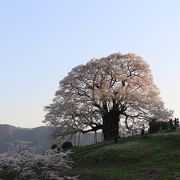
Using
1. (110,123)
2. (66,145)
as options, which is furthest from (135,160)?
(110,123)

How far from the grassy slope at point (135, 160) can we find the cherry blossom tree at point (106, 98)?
61.3ft

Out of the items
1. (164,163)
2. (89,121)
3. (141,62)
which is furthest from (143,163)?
(141,62)

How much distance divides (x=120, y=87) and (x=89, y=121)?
8.45 meters

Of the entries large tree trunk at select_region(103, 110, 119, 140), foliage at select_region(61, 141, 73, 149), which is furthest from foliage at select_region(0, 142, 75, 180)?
large tree trunk at select_region(103, 110, 119, 140)

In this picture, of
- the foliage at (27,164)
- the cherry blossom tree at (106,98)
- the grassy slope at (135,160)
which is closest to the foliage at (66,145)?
the cherry blossom tree at (106,98)

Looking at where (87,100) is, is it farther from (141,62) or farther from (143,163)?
(143,163)

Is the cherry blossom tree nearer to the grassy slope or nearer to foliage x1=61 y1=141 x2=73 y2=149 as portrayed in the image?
foliage x1=61 y1=141 x2=73 y2=149

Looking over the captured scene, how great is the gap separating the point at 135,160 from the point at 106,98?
2966 centimetres

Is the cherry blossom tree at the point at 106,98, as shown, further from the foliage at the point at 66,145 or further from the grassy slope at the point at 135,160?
the grassy slope at the point at 135,160

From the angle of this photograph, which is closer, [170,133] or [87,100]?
[170,133]

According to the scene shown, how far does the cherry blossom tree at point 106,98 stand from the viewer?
78.1 m

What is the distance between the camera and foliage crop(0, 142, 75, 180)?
1304 inches

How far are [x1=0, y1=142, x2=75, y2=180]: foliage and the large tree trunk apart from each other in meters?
41.0

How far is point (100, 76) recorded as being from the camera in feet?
264
